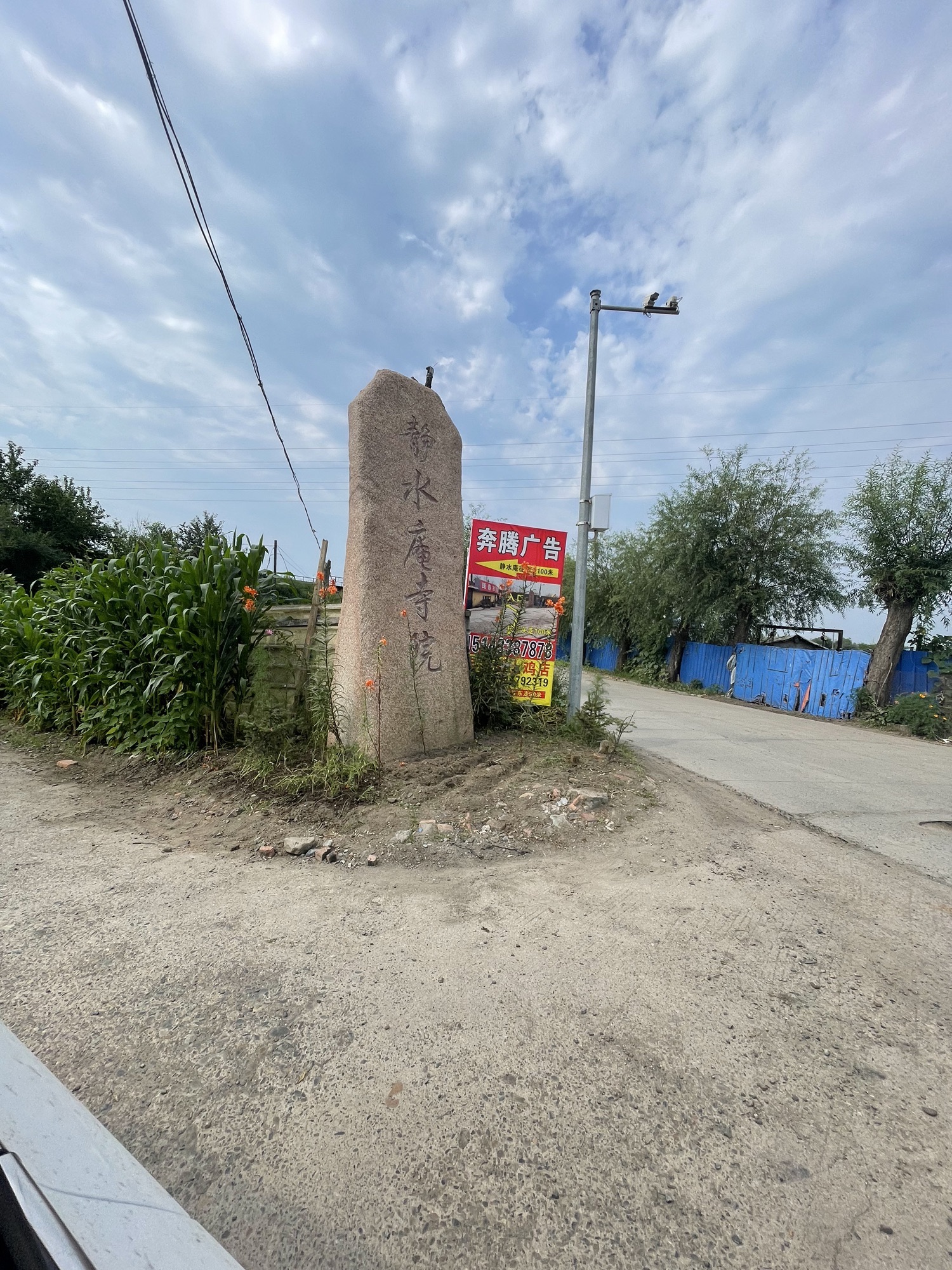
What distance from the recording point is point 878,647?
1318cm

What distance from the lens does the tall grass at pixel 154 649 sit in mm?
4781

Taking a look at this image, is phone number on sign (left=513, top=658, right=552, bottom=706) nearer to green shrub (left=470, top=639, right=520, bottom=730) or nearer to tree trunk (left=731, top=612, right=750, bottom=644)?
green shrub (left=470, top=639, right=520, bottom=730)

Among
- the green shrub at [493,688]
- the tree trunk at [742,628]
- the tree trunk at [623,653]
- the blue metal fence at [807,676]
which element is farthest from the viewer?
the tree trunk at [623,653]

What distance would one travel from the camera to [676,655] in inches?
838

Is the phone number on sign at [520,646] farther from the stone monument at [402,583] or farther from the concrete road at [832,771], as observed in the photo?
the concrete road at [832,771]

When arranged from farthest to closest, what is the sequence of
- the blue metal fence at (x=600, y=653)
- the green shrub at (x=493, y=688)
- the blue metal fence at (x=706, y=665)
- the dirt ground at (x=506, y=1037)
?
the blue metal fence at (x=600, y=653) < the blue metal fence at (x=706, y=665) < the green shrub at (x=493, y=688) < the dirt ground at (x=506, y=1037)

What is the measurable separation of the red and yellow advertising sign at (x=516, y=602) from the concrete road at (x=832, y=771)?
1.82 m

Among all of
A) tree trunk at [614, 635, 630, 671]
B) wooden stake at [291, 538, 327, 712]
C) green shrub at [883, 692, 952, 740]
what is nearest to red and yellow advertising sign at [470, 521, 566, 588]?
wooden stake at [291, 538, 327, 712]

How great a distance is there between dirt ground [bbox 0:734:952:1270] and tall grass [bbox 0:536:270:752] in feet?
4.94

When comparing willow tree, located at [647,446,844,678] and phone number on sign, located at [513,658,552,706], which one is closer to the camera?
phone number on sign, located at [513,658,552,706]

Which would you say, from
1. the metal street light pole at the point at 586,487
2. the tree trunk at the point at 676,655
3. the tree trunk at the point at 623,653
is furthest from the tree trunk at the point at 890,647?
the tree trunk at the point at 623,653

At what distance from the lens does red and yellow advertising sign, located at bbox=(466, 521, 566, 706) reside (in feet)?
18.8

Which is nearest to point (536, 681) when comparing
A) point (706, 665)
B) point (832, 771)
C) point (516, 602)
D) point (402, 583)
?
point (516, 602)

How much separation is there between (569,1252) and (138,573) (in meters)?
5.77
